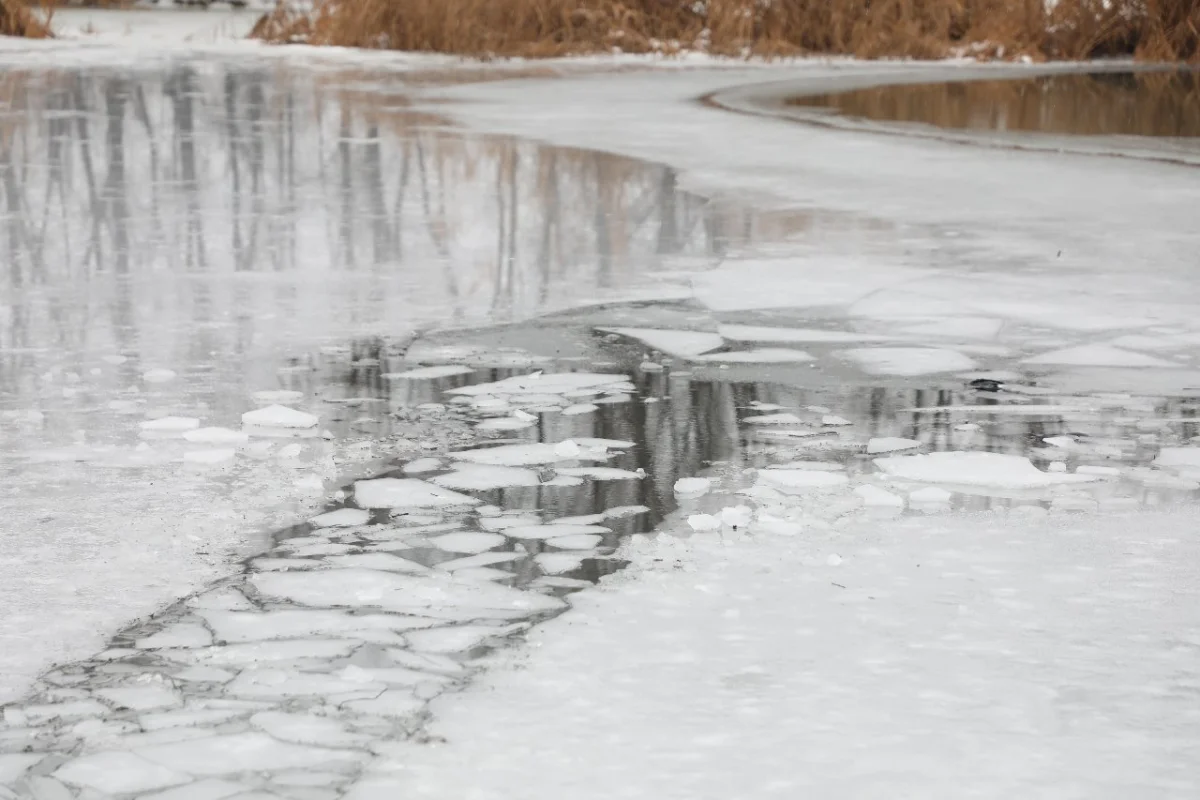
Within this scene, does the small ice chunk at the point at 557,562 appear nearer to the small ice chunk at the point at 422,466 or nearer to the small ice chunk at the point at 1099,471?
the small ice chunk at the point at 422,466

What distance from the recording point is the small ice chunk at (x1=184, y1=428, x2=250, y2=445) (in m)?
3.82

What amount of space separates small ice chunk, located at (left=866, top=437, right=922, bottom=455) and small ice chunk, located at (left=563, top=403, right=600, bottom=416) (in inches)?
22.5

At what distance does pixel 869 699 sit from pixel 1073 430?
5.33ft

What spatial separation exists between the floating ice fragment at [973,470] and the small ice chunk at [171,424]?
127 cm

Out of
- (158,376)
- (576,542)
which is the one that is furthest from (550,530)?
(158,376)

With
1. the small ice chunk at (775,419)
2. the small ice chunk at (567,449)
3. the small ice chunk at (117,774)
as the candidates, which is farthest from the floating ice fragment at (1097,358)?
the small ice chunk at (117,774)

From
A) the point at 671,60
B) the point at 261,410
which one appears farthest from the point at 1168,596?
the point at 671,60

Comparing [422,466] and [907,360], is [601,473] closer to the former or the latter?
[422,466]

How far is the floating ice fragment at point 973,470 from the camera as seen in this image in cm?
363

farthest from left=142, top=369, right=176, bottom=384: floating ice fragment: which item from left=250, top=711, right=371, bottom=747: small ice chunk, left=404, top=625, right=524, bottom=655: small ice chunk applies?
left=250, top=711, right=371, bottom=747: small ice chunk

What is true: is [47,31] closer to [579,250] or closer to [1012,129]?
[1012,129]

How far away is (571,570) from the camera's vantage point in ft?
10.0

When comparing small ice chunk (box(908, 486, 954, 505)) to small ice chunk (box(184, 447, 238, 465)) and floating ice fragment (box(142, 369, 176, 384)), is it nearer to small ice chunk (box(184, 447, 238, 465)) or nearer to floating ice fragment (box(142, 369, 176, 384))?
small ice chunk (box(184, 447, 238, 465))

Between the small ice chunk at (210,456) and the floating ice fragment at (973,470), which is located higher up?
the small ice chunk at (210,456)
